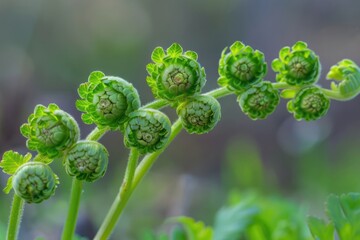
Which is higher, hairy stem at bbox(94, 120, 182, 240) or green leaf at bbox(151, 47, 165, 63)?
green leaf at bbox(151, 47, 165, 63)

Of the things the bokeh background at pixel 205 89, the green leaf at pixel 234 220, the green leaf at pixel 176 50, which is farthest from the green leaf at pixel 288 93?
the bokeh background at pixel 205 89

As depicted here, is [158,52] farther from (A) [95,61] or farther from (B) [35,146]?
(A) [95,61]

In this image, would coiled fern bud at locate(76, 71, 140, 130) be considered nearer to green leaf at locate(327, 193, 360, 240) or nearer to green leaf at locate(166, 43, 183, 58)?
green leaf at locate(166, 43, 183, 58)

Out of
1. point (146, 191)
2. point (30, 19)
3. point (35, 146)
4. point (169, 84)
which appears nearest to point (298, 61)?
point (169, 84)

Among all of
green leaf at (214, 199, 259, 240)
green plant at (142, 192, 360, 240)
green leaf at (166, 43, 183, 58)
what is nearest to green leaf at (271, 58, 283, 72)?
green leaf at (166, 43, 183, 58)

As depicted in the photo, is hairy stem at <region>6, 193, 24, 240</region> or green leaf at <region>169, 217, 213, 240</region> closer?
hairy stem at <region>6, 193, 24, 240</region>

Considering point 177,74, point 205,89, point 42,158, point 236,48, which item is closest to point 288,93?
point 236,48
